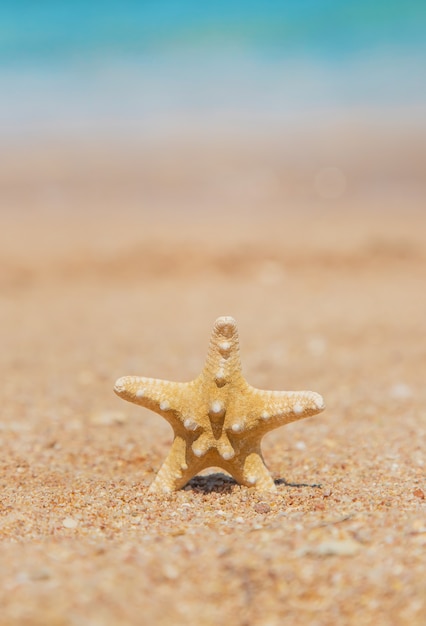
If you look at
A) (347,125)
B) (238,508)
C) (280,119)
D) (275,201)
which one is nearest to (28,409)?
(238,508)

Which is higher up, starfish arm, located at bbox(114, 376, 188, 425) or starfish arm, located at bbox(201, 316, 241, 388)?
starfish arm, located at bbox(201, 316, 241, 388)

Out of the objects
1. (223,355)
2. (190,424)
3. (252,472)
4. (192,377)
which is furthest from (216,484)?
(192,377)

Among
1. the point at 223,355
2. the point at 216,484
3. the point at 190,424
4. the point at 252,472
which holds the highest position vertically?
the point at 223,355

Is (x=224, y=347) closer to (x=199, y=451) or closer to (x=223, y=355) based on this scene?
(x=223, y=355)

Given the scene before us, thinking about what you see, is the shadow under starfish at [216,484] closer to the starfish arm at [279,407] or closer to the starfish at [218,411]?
the starfish at [218,411]

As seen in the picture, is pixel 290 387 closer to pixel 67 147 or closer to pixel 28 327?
pixel 28 327

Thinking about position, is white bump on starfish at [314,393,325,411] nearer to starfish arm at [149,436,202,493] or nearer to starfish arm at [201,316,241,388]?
starfish arm at [201,316,241,388]

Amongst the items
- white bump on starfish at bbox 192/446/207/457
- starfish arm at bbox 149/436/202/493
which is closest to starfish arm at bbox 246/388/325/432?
white bump on starfish at bbox 192/446/207/457
